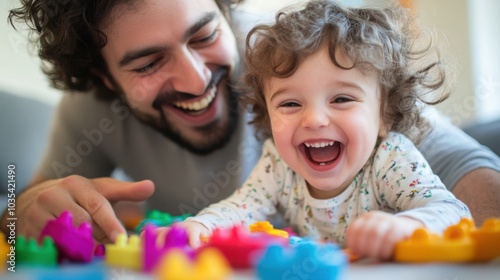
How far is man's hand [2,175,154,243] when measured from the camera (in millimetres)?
959

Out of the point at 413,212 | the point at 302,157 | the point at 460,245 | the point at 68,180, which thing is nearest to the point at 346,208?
the point at 302,157

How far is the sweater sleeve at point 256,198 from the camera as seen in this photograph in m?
1.02

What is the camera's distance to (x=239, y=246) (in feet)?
2.18

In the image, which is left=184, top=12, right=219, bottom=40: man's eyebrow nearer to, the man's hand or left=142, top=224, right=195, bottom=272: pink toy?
the man's hand

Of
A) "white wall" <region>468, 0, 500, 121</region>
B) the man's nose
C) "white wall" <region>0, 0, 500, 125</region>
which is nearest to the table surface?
the man's nose

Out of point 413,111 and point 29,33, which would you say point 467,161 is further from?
point 29,33

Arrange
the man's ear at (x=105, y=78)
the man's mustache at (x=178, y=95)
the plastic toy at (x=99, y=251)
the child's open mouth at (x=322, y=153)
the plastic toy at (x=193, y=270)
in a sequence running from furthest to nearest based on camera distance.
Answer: the man's ear at (x=105, y=78), the man's mustache at (x=178, y=95), the child's open mouth at (x=322, y=153), the plastic toy at (x=99, y=251), the plastic toy at (x=193, y=270)

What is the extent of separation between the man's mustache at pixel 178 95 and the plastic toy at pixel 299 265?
0.67 m

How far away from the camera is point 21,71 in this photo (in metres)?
1.29

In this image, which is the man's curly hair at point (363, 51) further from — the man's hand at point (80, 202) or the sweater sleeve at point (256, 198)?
the man's hand at point (80, 202)

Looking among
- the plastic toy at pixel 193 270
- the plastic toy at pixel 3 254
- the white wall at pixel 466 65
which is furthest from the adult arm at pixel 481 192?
the plastic toy at pixel 3 254

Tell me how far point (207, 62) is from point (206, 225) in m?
0.40

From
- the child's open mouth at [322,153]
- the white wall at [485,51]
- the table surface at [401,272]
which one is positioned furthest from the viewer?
the white wall at [485,51]

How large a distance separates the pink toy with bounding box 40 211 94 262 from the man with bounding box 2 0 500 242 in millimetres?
116
